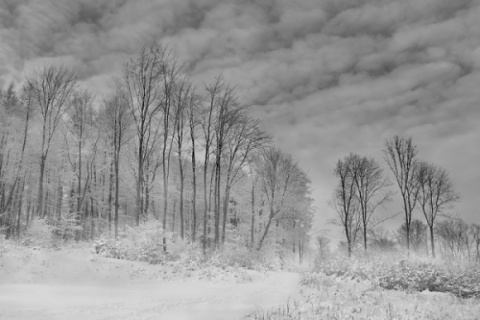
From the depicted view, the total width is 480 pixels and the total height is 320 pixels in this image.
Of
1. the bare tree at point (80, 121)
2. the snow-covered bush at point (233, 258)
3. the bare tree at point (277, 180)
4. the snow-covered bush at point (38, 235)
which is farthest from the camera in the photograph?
the bare tree at point (277, 180)

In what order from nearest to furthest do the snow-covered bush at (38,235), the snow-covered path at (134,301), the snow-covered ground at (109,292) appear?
the snow-covered path at (134,301)
the snow-covered ground at (109,292)
the snow-covered bush at (38,235)

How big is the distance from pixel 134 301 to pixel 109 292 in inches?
82.9

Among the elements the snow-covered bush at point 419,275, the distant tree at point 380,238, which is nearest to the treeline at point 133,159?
the snow-covered bush at point 419,275

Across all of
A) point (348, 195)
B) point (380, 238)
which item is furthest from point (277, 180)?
point (380, 238)

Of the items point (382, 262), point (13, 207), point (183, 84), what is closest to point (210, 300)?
point (382, 262)

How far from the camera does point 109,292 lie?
10977 millimetres

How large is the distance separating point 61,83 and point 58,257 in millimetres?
14754

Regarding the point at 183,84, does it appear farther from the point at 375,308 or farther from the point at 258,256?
→ the point at 375,308

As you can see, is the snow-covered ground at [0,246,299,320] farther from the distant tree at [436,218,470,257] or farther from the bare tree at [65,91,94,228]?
the distant tree at [436,218,470,257]

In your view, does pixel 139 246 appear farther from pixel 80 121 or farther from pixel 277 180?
pixel 277 180

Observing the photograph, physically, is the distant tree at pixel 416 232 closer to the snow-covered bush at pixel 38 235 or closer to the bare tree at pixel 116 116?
the bare tree at pixel 116 116

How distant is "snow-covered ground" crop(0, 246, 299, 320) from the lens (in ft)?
25.6

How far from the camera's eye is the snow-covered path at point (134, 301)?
24.7 feet

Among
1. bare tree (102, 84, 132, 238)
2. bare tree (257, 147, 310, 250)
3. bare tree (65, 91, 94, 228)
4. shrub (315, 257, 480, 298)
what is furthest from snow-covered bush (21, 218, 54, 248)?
bare tree (257, 147, 310, 250)
